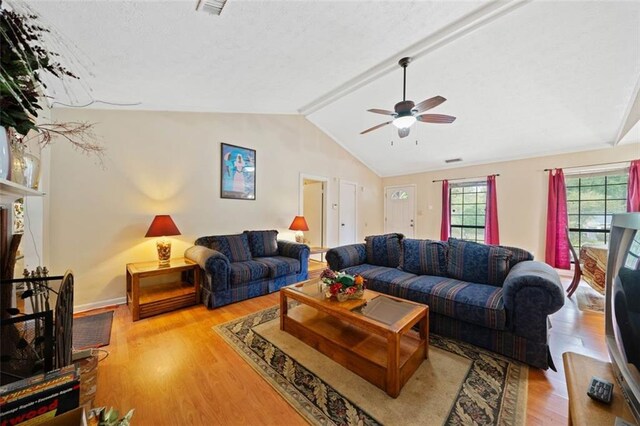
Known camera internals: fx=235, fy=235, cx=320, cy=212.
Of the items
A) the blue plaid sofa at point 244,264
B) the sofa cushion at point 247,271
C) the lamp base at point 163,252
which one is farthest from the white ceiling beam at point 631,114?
the lamp base at point 163,252

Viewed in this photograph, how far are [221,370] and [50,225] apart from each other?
2491 millimetres

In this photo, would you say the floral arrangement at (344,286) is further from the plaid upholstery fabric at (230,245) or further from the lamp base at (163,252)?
the lamp base at (163,252)

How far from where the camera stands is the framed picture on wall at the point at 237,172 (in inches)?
147

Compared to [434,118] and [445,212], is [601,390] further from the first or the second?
[445,212]

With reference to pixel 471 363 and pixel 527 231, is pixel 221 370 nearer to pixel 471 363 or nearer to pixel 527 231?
pixel 471 363

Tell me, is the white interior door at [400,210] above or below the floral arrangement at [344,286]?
above

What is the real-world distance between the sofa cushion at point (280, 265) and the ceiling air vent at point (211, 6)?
2677 mm

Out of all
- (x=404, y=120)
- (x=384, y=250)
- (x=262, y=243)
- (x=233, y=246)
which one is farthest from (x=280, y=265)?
(x=404, y=120)

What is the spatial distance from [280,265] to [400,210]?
4.19 m

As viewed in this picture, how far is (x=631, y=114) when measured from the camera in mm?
2979

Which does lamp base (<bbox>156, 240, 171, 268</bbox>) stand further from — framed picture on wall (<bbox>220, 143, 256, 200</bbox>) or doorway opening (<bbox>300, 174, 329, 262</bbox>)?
doorway opening (<bbox>300, 174, 329, 262</bbox>)

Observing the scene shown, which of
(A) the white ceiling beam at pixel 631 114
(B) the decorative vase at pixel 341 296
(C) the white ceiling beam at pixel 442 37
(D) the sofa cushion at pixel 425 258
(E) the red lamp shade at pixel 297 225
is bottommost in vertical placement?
(B) the decorative vase at pixel 341 296

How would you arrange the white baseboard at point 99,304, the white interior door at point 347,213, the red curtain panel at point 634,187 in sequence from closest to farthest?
the white baseboard at point 99,304 < the red curtain panel at point 634,187 < the white interior door at point 347,213

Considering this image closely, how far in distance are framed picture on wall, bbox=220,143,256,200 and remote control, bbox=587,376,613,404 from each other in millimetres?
3942
